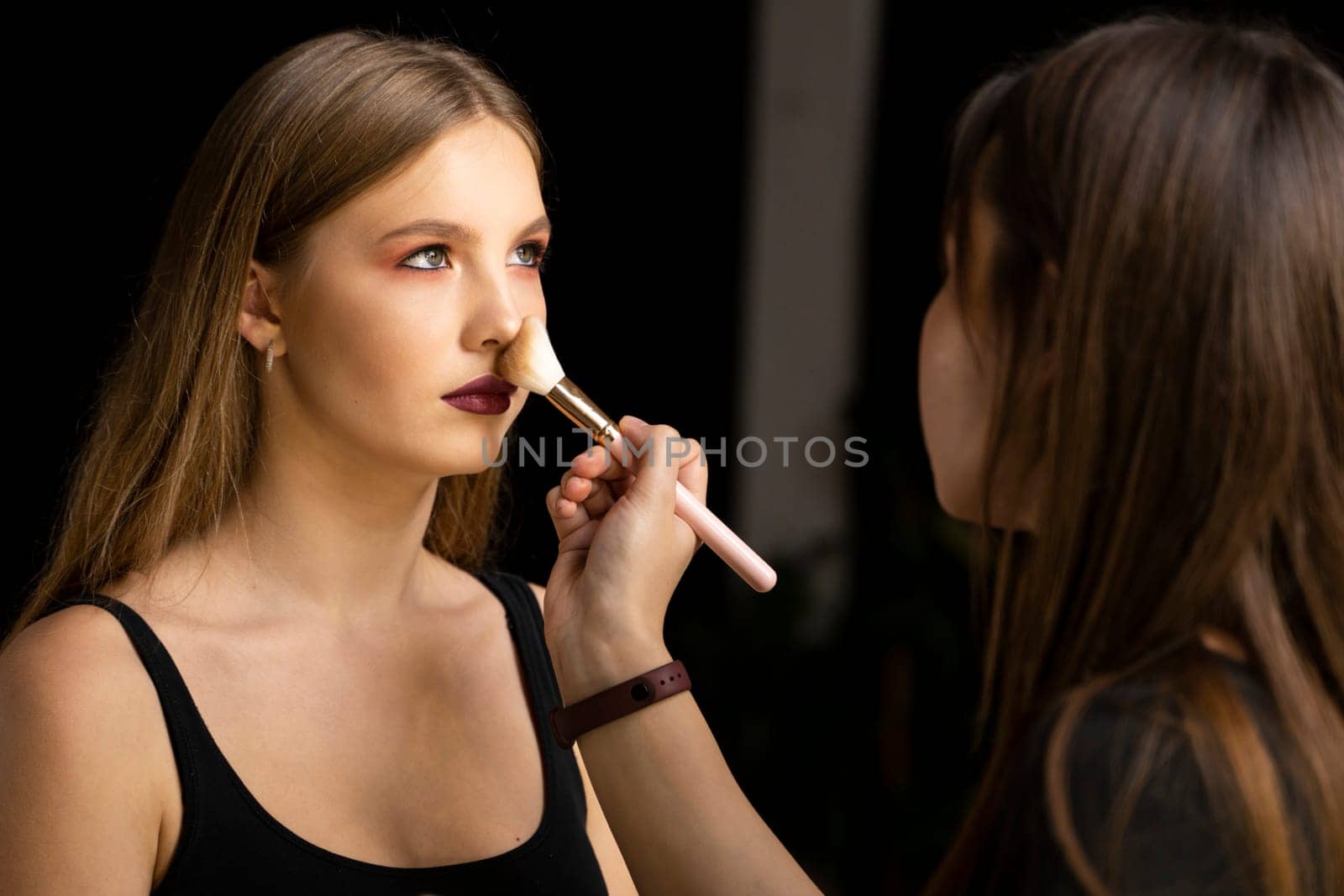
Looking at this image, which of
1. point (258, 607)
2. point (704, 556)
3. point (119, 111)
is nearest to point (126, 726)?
point (258, 607)

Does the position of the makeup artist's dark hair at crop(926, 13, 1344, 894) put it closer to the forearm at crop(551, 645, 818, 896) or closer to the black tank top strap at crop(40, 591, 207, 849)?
the forearm at crop(551, 645, 818, 896)

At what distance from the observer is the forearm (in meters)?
0.80

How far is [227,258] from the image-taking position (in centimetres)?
102

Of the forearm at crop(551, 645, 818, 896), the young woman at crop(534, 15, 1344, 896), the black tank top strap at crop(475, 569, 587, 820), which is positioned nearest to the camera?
the young woman at crop(534, 15, 1344, 896)

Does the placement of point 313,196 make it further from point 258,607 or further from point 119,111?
point 119,111

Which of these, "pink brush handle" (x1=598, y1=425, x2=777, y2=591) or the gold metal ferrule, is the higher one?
the gold metal ferrule

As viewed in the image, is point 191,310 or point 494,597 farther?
point 494,597

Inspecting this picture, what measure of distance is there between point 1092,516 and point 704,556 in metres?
1.77

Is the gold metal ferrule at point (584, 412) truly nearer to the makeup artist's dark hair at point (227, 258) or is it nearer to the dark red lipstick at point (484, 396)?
the dark red lipstick at point (484, 396)

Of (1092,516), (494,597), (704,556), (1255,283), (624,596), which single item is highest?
(1255,283)

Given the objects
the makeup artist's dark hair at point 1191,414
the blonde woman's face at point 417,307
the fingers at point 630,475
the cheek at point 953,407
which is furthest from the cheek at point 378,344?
the makeup artist's dark hair at point 1191,414

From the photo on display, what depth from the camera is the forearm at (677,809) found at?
80cm

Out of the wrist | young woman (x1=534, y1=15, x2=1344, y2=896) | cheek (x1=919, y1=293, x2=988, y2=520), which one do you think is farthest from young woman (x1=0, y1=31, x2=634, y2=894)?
young woman (x1=534, y1=15, x2=1344, y2=896)

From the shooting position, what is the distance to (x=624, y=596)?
0.92 m
